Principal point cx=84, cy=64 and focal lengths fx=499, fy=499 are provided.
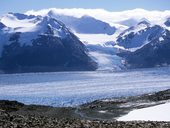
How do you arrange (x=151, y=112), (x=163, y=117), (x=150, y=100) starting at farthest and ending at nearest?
(x=150, y=100) < (x=151, y=112) < (x=163, y=117)

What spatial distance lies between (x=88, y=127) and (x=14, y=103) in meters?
44.2

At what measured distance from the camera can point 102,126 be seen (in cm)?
3559

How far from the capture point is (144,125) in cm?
3588

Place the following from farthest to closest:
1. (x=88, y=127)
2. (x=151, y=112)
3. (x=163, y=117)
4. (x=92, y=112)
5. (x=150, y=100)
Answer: (x=150, y=100), (x=92, y=112), (x=151, y=112), (x=163, y=117), (x=88, y=127)

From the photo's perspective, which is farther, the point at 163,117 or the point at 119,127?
the point at 163,117

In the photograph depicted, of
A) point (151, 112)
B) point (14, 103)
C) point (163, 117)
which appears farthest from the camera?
point (14, 103)

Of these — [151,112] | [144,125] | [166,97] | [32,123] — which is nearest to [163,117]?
[151,112]

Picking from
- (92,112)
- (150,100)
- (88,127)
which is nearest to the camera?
(88,127)

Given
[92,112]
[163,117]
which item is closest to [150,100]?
[92,112]

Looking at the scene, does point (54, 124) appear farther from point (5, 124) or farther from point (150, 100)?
point (150, 100)

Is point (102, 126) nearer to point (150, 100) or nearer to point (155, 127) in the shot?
point (155, 127)

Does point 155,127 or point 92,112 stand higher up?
point 92,112

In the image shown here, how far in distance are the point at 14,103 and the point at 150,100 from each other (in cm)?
2296

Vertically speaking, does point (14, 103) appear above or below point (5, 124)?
above
